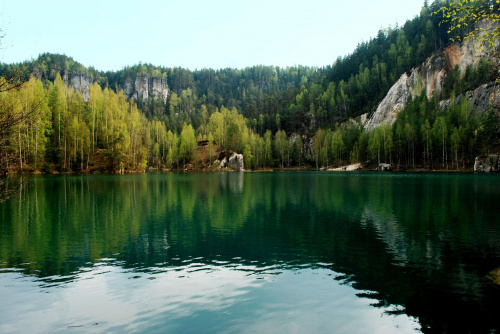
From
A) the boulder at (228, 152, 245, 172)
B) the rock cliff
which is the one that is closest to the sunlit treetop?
the boulder at (228, 152, 245, 172)

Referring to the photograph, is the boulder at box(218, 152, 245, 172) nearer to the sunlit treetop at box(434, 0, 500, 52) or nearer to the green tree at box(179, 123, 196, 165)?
the green tree at box(179, 123, 196, 165)

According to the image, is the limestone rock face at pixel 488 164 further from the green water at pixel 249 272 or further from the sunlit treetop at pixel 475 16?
the sunlit treetop at pixel 475 16

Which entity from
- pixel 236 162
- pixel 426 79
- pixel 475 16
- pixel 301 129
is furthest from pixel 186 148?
pixel 475 16

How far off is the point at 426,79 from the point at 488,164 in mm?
68015

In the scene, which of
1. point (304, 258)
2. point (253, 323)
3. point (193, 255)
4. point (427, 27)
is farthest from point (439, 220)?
point (427, 27)

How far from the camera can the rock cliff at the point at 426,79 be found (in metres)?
136

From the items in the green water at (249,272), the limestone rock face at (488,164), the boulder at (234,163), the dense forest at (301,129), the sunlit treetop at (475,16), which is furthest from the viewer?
the boulder at (234,163)

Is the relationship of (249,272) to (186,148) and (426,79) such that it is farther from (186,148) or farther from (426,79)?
(426,79)

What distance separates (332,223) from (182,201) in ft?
58.3

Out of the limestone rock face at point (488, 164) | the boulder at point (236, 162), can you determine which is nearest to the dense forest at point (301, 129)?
the limestone rock face at point (488, 164)

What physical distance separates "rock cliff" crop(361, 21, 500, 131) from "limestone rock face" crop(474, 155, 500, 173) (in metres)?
41.5

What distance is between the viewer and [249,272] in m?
13.4

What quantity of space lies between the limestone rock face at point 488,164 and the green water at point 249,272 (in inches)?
3041

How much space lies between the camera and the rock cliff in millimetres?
136500
